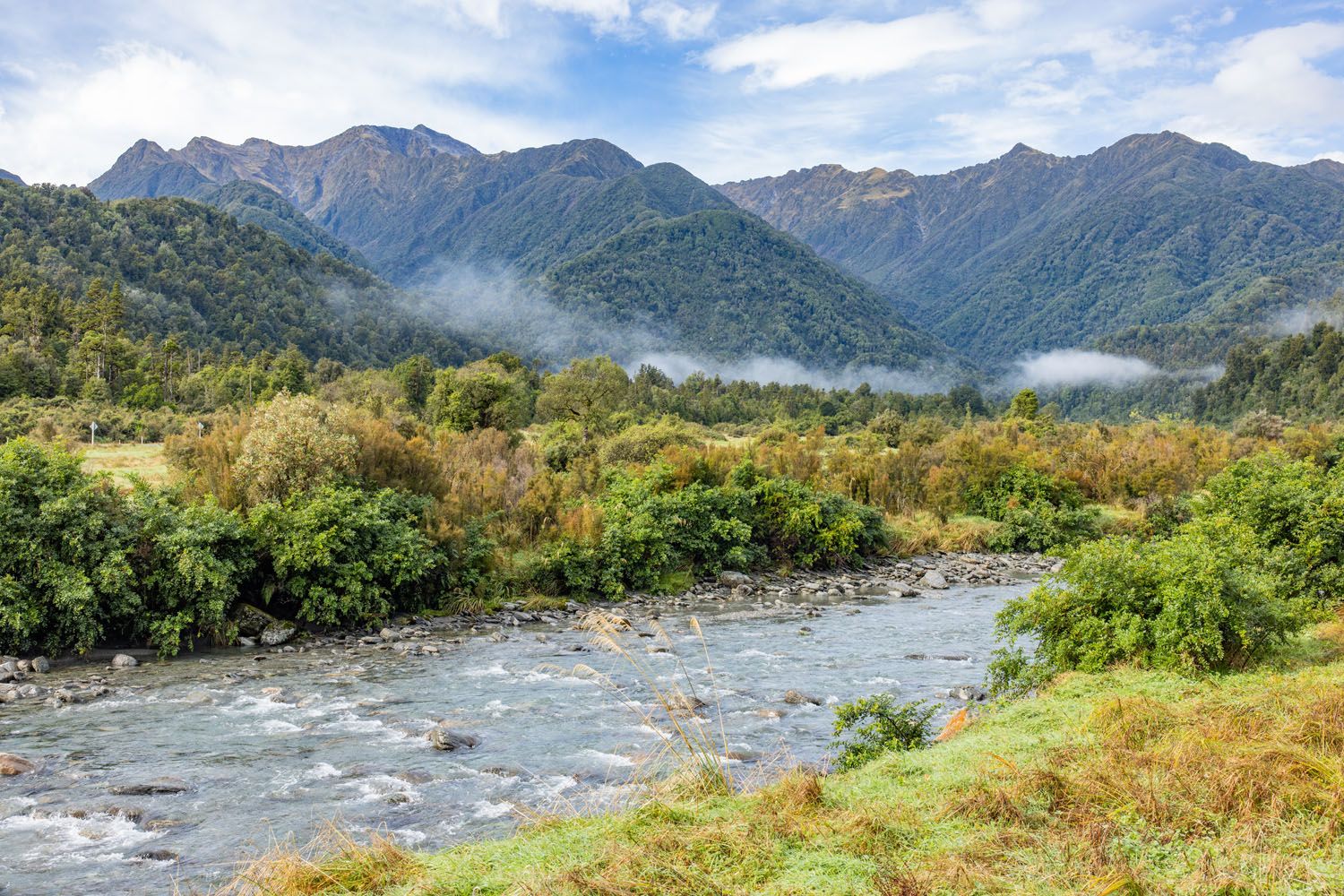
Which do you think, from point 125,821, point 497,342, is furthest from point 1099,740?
point 497,342

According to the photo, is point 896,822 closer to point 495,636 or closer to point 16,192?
point 495,636

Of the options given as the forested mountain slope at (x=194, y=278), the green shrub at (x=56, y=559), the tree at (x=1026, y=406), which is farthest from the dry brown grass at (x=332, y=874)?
the forested mountain slope at (x=194, y=278)

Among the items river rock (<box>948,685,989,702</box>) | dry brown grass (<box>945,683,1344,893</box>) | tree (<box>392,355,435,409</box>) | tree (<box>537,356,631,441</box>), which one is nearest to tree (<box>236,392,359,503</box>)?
river rock (<box>948,685,989,702</box>)

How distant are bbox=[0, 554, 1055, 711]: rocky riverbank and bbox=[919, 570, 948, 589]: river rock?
37 mm

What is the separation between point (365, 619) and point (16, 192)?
164269 mm

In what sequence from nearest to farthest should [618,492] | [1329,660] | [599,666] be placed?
[1329,660]
[599,666]
[618,492]

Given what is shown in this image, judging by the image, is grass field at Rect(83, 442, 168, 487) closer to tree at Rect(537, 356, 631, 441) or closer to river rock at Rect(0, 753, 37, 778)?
river rock at Rect(0, 753, 37, 778)

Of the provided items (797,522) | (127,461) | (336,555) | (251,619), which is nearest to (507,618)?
(336,555)

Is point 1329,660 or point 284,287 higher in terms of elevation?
point 284,287

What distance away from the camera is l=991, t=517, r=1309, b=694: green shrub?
13.4 meters

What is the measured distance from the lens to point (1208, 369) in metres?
189

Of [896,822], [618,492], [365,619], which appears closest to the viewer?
[896,822]

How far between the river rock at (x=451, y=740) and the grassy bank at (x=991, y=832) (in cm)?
581

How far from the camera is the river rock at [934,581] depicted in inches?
1340
